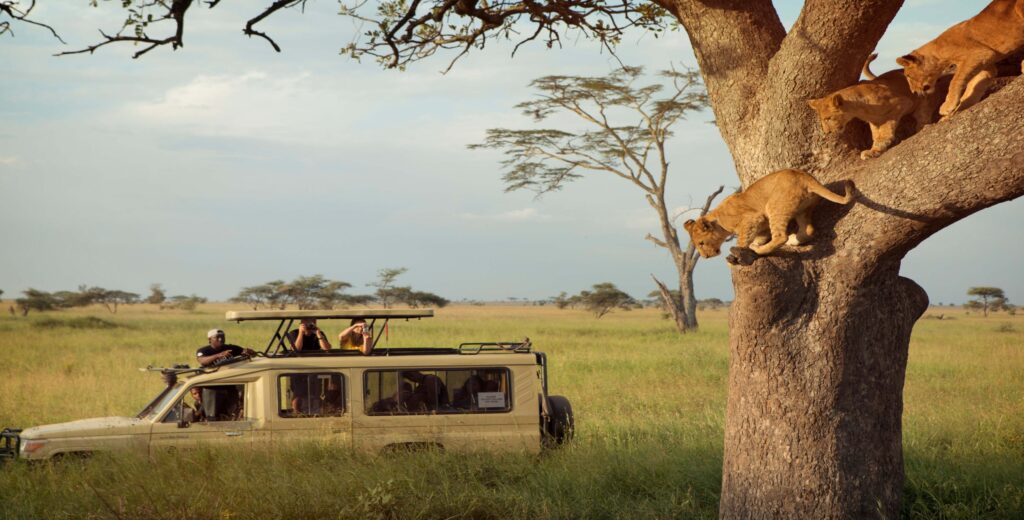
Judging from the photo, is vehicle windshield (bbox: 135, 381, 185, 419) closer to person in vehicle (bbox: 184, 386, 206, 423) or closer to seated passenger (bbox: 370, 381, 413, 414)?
person in vehicle (bbox: 184, 386, 206, 423)

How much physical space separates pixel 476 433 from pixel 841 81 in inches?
177

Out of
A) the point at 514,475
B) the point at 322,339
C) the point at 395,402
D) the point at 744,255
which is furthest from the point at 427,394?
the point at 744,255

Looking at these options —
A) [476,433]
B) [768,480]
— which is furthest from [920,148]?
[476,433]

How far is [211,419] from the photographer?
901 cm

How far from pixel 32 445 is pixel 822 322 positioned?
6.90 m

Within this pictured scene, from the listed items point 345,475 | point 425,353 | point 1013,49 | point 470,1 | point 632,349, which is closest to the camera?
point 1013,49

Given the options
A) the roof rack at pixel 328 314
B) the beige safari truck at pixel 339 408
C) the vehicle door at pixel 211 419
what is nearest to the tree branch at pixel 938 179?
the beige safari truck at pixel 339 408

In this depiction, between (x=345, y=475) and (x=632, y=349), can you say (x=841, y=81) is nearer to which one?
(x=345, y=475)

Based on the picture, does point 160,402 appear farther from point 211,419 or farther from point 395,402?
point 395,402

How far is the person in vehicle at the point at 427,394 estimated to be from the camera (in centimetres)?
914

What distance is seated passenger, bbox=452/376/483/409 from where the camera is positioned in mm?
9180

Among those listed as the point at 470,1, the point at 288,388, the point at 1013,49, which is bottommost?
the point at 288,388

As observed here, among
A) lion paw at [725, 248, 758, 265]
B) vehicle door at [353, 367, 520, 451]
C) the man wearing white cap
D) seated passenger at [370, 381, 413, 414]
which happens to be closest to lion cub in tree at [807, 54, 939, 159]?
lion paw at [725, 248, 758, 265]

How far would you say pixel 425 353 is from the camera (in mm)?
9875
